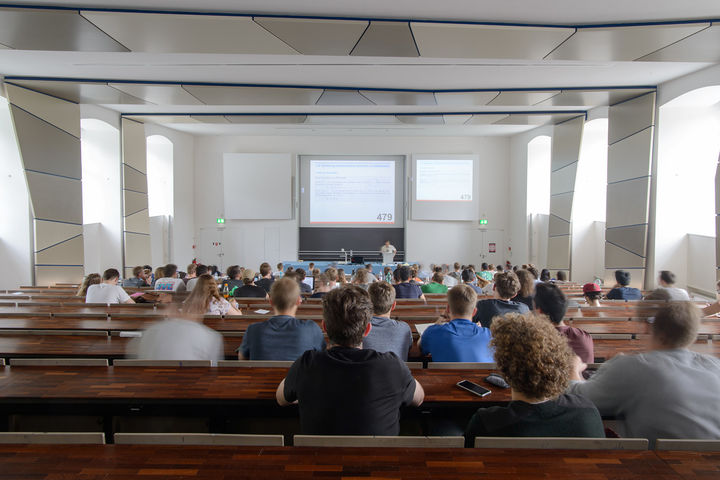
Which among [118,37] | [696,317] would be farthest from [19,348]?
[118,37]

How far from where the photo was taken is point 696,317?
1.66 m

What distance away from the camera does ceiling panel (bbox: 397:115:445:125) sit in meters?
10.3

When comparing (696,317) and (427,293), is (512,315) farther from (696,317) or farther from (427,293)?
(427,293)

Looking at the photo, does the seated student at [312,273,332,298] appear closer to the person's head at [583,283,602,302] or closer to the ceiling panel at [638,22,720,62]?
the person's head at [583,283,602,302]

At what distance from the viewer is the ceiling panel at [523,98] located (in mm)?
8086

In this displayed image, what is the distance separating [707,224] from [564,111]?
3.83 m

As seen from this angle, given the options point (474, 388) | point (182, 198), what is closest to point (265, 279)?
point (474, 388)

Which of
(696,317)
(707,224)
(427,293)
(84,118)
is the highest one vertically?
(84,118)

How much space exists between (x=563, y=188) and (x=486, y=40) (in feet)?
20.1

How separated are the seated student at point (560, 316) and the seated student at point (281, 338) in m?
1.37

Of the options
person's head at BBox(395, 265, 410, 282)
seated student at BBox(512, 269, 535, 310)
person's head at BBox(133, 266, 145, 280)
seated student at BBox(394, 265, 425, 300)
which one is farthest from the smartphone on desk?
person's head at BBox(133, 266, 145, 280)

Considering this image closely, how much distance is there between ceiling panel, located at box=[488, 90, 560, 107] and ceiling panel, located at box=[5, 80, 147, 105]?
7.65 m

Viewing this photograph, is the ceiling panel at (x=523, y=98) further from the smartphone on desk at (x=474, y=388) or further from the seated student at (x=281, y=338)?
the smartphone on desk at (x=474, y=388)

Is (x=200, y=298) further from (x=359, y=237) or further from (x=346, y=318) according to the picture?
(x=359, y=237)
